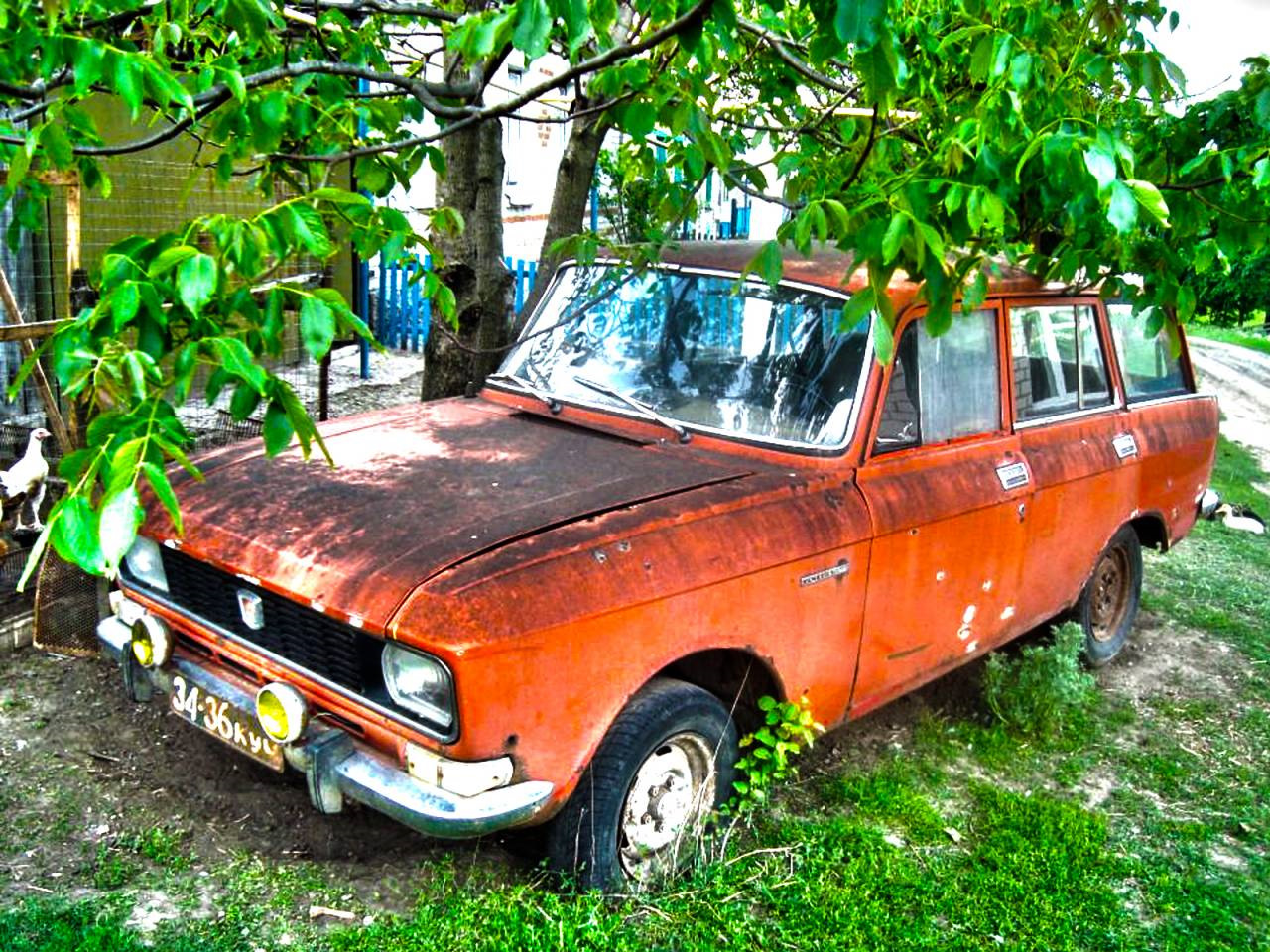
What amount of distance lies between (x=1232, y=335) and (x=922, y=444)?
26081mm

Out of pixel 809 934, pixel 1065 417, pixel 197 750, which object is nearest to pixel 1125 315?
pixel 1065 417

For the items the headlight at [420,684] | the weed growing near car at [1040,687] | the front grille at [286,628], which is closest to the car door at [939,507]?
the weed growing near car at [1040,687]

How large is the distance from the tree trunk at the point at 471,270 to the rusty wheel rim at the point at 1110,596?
3.30 meters

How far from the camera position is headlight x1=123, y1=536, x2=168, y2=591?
3.89m

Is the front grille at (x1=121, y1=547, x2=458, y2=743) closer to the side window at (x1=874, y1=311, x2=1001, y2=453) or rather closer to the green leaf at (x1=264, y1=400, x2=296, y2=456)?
the green leaf at (x1=264, y1=400, x2=296, y2=456)

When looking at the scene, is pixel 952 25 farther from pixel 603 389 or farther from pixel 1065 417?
pixel 603 389

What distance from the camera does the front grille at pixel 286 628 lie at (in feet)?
10.7

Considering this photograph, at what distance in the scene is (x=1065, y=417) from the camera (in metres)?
5.18

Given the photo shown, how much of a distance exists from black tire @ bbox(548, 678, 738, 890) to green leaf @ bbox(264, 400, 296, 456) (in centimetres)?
135

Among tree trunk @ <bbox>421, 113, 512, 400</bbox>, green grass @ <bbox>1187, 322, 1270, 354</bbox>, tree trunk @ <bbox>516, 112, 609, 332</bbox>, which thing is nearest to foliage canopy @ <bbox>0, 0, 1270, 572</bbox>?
tree trunk @ <bbox>421, 113, 512, 400</bbox>

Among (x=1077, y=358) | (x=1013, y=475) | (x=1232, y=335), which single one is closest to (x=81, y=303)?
(x=1013, y=475)

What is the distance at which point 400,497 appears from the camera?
365cm

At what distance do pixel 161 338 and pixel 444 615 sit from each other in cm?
92

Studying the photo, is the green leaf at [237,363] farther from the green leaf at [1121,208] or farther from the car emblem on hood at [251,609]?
the green leaf at [1121,208]
